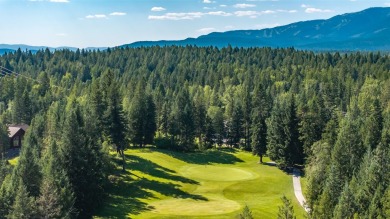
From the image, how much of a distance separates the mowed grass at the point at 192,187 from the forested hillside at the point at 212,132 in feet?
12.2

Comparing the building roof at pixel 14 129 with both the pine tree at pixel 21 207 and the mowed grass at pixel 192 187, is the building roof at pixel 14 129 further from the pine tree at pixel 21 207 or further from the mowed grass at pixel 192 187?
the pine tree at pixel 21 207

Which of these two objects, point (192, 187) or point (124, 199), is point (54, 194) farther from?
point (192, 187)

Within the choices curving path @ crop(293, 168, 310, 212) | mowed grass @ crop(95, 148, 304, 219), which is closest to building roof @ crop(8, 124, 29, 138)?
mowed grass @ crop(95, 148, 304, 219)

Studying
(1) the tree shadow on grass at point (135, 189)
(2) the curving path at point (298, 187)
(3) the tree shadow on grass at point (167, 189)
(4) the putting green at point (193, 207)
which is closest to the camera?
(4) the putting green at point (193, 207)

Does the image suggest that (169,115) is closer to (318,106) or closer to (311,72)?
(318,106)

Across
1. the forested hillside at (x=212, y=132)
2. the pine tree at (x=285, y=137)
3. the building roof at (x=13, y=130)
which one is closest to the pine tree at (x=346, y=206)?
the forested hillside at (x=212, y=132)

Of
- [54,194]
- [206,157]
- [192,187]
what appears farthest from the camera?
[206,157]

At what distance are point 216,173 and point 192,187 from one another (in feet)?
34.4

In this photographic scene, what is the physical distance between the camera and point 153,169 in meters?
77.1

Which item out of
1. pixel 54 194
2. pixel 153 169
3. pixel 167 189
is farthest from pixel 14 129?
pixel 54 194

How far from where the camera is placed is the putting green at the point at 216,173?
248 feet

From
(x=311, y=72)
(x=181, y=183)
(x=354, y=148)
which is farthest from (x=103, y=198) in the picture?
(x=311, y=72)

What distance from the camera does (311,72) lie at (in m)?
160

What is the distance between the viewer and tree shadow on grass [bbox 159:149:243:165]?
9038 cm
